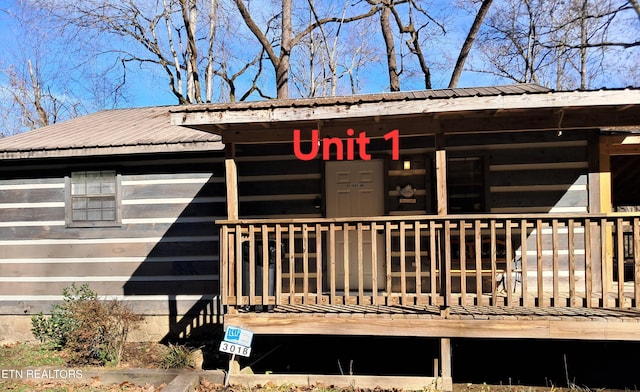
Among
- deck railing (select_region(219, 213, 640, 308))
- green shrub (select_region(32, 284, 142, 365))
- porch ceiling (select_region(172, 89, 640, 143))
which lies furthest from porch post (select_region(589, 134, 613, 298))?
green shrub (select_region(32, 284, 142, 365))

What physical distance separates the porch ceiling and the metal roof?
4.99 feet

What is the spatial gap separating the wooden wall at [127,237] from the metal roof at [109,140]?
1.17 feet

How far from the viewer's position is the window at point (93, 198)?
7781 mm

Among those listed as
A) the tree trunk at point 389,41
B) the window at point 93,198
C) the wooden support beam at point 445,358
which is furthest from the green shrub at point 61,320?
the tree trunk at point 389,41

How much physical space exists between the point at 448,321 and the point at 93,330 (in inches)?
188

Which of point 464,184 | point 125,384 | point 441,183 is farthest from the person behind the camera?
point 464,184

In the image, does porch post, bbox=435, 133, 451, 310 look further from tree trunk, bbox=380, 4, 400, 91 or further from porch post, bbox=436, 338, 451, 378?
tree trunk, bbox=380, 4, 400, 91

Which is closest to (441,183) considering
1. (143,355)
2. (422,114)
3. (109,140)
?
(422,114)

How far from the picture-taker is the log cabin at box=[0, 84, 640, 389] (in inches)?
212

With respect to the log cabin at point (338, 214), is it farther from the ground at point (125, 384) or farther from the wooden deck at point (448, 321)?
the ground at point (125, 384)

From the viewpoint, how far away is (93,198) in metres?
7.81

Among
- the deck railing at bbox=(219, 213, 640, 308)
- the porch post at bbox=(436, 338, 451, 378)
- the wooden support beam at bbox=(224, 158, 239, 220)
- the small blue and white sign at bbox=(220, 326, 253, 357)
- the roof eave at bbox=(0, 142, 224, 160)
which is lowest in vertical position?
the porch post at bbox=(436, 338, 451, 378)

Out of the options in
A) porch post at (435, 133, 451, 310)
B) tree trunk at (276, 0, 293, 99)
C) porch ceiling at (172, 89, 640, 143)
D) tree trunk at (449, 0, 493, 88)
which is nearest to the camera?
porch ceiling at (172, 89, 640, 143)

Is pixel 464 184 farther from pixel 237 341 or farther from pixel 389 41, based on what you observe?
pixel 389 41
